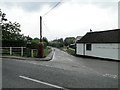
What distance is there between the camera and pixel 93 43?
30.3 meters

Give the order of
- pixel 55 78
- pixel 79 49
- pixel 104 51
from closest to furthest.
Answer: pixel 55 78
pixel 104 51
pixel 79 49

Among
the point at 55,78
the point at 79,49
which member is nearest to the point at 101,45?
the point at 79,49

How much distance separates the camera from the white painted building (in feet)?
83.6

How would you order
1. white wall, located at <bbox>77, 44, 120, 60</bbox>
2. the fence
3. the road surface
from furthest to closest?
white wall, located at <bbox>77, 44, 120, 60</bbox>
the fence
the road surface

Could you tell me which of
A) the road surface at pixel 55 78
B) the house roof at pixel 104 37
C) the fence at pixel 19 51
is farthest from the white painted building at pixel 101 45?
the road surface at pixel 55 78

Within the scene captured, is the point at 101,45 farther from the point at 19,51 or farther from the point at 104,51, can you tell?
the point at 19,51

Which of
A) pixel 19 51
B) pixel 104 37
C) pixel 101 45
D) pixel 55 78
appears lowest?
pixel 55 78

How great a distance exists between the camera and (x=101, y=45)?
28297 millimetres

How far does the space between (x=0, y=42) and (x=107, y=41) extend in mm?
18964

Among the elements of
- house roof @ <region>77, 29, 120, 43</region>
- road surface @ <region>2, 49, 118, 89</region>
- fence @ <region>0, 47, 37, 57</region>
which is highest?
house roof @ <region>77, 29, 120, 43</region>

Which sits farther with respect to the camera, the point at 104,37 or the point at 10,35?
the point at 10,35

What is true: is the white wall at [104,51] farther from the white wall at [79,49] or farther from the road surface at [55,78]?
the road surface at [55,78]

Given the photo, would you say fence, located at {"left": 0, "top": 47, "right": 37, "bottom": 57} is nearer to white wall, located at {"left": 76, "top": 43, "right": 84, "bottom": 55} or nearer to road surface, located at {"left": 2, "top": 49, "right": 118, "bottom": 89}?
white wall, located at {"left": 76, "top": 43, "right": 84, "bottom": 55}

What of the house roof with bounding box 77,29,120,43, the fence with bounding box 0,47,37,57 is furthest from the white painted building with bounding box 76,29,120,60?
the fence with bounding box 0,47,37,57
